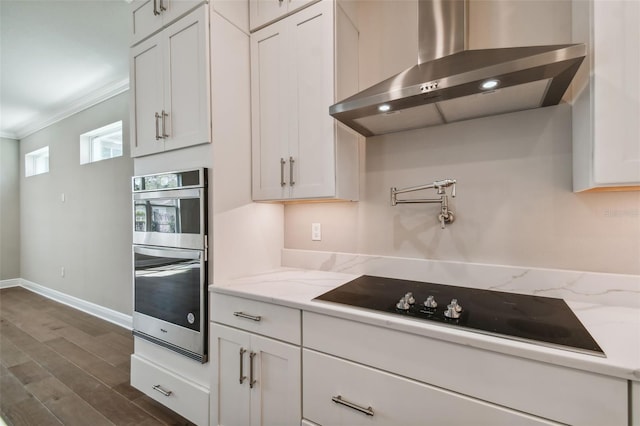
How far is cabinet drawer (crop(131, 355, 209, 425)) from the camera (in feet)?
5.34

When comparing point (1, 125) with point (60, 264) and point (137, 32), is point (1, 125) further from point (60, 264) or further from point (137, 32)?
point (137, 32)

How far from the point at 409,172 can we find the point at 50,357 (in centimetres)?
347

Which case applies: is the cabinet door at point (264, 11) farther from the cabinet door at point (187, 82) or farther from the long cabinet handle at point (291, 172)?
the long cabinet handle at point (291, 172)

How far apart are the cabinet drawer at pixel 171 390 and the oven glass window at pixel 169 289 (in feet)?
1.16

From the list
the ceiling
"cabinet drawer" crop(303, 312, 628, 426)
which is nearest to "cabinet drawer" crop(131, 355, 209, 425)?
"cabinet drawer" crop(303, 312, 628, 426)

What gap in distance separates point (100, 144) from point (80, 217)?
1.00 metres

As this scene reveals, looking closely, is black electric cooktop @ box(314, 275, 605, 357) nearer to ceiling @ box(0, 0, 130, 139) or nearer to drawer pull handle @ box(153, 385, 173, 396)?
drawer pull handle @ box(153, 385, 173, 396)

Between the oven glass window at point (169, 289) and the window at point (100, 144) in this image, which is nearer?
the oven glass window at point (169, 289)

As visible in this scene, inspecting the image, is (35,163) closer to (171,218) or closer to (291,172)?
(171,218)

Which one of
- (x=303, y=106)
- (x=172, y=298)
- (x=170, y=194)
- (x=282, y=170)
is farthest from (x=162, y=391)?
(x=303, y=106)

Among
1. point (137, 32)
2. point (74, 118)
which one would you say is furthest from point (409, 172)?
point (74, 118)

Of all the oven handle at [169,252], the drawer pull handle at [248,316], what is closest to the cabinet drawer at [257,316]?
the drawer pull handle at [248,316]

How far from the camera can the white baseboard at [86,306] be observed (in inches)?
127

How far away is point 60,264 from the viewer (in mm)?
4184
